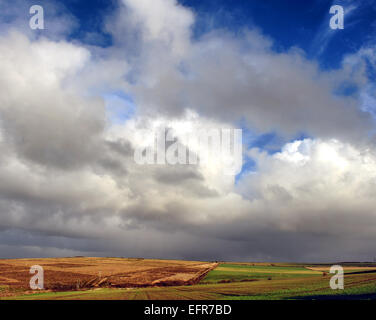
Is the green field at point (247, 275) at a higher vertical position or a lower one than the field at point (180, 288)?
lower

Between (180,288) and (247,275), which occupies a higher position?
(180,288)

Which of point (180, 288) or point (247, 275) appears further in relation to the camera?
point (247, 275)

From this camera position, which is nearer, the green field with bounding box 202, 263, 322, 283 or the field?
the field

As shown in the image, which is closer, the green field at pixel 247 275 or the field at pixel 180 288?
the field at pixel 180 288

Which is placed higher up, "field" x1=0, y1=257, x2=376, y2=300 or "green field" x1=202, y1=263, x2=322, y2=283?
"field" x1=0, y1=257, x2=376, y2=300
